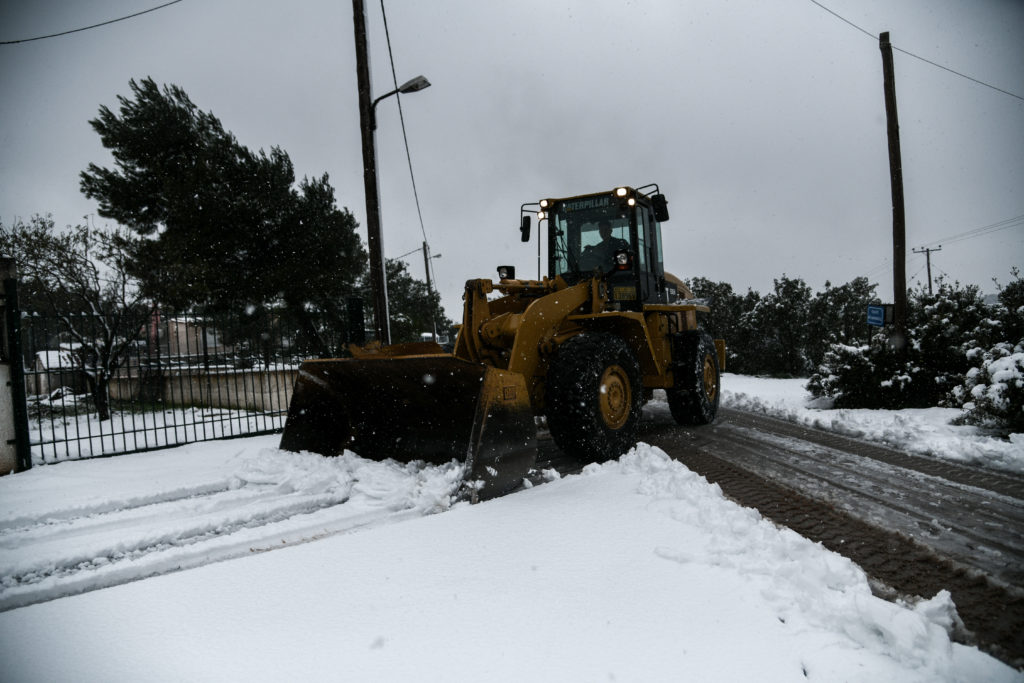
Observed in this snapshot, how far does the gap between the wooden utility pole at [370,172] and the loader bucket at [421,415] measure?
308 cm

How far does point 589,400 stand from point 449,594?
7.56ft

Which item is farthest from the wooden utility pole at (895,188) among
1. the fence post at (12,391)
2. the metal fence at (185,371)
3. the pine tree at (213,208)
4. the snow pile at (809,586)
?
the pine tree at (213,208)

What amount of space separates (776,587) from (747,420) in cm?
603

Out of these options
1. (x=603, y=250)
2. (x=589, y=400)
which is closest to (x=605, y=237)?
(x=603, y=250)

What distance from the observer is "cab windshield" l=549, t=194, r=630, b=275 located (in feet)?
20.6

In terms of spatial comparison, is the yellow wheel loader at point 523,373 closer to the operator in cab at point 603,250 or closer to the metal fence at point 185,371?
the operator in cab at point 603,250

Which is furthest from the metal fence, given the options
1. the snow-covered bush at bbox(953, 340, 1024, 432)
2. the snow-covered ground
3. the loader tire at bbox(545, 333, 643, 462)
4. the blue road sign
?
the blue road sign

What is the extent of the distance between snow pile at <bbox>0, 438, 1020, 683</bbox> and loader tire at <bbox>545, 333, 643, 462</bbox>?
114cm

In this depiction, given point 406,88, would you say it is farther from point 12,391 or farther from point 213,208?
point 213,208

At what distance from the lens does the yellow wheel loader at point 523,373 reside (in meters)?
4.00

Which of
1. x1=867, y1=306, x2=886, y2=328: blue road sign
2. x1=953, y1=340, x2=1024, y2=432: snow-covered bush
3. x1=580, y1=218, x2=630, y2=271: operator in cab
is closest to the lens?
x1=953, y1=340, x2=1024, y2=432: snow-covered bush

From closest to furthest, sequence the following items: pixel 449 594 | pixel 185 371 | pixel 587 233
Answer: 1. pixel 449 594
2. pixel 587 233
3. pixel 185 371

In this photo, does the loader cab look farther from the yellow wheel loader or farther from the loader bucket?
the loader bucket

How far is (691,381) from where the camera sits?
22.7 ft
